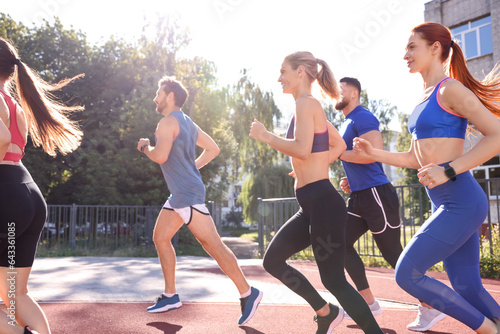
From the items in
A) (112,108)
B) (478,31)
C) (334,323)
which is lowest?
(334,323)

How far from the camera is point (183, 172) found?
4055 mm

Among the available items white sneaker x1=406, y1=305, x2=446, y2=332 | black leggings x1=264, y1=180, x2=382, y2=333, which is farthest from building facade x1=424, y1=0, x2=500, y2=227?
black leggings x1=264, y1=180, x2=382, y2=333

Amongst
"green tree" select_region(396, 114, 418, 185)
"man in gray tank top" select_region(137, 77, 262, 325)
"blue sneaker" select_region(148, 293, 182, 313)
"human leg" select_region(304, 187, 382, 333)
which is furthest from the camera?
"green tree" select_region(396, 114, 418, 185)

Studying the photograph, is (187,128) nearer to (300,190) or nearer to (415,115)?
(300,190)

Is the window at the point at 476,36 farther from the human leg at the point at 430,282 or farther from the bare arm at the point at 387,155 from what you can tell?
the human leg at the point at 430,282

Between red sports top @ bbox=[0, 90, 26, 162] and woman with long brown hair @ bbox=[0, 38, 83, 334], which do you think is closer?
woman with long brown hair @ bbox=[0, 38, 83, 334]

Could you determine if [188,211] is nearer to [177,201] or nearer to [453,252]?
[177,201]

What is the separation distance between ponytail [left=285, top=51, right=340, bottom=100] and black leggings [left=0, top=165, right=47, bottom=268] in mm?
1870

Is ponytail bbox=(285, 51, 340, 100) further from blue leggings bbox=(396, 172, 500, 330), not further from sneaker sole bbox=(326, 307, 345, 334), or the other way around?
sneaker sole bbox=(326, 307, 345, 334)

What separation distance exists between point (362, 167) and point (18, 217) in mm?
2763

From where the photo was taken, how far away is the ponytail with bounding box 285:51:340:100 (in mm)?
3092

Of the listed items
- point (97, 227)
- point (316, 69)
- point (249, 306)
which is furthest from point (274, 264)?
point (97, 227)

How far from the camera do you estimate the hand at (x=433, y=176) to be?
2369mm

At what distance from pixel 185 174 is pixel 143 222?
12396mm
